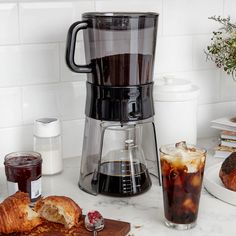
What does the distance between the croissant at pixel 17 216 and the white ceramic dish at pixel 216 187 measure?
1.34 ft

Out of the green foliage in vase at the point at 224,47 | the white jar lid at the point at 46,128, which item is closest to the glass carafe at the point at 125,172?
the white jar lid at the point at 46,128

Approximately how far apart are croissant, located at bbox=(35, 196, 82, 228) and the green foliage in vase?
657 mm

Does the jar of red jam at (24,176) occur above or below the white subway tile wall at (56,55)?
below

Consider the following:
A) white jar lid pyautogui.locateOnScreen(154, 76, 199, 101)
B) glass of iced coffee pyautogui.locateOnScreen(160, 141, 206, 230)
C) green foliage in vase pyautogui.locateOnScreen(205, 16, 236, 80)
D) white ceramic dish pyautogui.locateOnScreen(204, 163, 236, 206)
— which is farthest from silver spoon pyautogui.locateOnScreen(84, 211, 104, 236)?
green foliage in vase pyautogui.locateOnScreen(205, 16, 236, 80)

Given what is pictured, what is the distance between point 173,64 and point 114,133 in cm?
38

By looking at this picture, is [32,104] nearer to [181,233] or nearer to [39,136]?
[39,136]

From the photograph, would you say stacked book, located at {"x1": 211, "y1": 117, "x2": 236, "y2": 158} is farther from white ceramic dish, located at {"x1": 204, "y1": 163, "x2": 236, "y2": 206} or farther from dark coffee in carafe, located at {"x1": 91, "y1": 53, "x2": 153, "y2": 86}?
dark coffee in carafe, located at {"x1": 91, "y1": 53, "x2": 153, "y2": 86}

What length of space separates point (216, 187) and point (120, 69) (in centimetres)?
34

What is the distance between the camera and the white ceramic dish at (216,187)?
124 centimetres

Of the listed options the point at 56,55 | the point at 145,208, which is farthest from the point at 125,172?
the point at 56,55

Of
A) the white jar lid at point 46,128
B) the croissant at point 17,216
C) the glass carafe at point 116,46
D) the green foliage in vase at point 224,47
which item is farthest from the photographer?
the green foliage in vase at point 224,47

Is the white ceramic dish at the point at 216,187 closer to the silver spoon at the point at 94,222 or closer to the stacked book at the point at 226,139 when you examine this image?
the stacked book at the point at 226,139

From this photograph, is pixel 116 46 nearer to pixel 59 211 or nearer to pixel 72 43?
pixel 72 43

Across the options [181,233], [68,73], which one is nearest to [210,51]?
[68,73]
